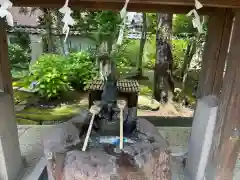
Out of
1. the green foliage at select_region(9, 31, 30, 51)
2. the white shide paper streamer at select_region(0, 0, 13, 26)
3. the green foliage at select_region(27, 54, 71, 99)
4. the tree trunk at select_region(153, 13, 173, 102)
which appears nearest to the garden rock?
the tree trunk at select_region(153, 13, 173, 102)

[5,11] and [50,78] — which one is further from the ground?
[5,11]

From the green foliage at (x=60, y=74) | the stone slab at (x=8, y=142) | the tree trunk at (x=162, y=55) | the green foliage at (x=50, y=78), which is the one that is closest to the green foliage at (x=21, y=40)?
the green foliage at (x=60, y=74)

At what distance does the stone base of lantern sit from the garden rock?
2.54 m

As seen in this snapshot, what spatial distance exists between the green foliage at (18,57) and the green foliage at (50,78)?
141 cm

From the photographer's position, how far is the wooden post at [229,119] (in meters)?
1.54

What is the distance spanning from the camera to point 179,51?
5.40m

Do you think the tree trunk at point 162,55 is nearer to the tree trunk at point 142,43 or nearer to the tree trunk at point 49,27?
the tree trunk at point 142,43

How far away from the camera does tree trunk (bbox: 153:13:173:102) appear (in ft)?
13.6

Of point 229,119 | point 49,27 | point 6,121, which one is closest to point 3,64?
point 6,121

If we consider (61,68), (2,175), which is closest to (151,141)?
(2,175)

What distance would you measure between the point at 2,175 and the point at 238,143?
70.0 inches

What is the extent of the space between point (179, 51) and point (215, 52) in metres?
3.43

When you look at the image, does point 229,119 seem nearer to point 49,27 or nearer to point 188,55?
point 188,55

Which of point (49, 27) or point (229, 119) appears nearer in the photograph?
point (229, 119)
